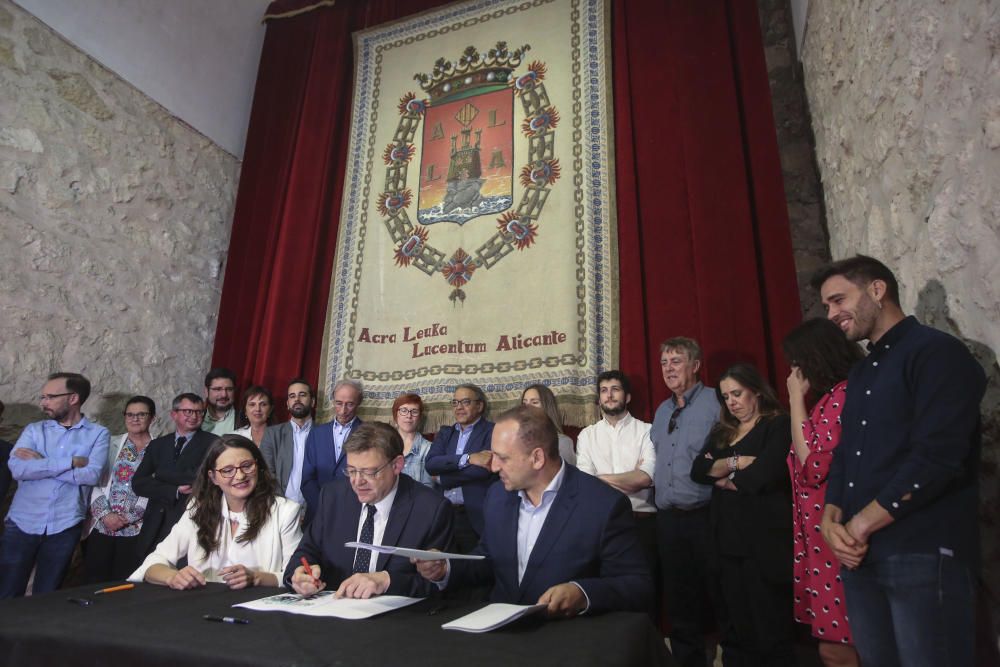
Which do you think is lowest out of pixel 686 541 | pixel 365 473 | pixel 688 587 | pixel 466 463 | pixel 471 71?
pixel 688 587

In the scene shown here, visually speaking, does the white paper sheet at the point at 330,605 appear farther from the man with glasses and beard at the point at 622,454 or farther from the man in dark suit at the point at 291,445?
the man in dark suit at the point at 291,445

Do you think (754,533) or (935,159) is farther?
(754,533)

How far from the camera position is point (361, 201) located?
200 inches

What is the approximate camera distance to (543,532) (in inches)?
66.3

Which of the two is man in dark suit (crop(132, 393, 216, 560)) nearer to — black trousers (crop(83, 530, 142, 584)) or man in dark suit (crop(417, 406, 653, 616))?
black trousers (crop(83, 530, 142, 584))

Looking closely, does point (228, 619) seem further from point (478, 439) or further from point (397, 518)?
point (478, 439)

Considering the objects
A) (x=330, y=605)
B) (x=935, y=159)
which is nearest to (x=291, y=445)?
(x=330, y=605)

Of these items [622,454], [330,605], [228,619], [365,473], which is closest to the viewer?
[228,619]

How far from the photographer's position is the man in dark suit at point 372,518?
1.87m

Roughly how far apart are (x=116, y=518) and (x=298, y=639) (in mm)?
2821

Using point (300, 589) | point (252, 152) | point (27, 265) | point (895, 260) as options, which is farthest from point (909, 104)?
point (252, 152)

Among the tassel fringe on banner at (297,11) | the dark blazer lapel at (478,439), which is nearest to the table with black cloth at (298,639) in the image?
the dark blazer lapel at (478,439)

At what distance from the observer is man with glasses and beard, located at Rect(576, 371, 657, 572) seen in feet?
9.72

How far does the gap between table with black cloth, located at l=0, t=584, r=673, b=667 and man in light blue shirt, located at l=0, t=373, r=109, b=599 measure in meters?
2.12
